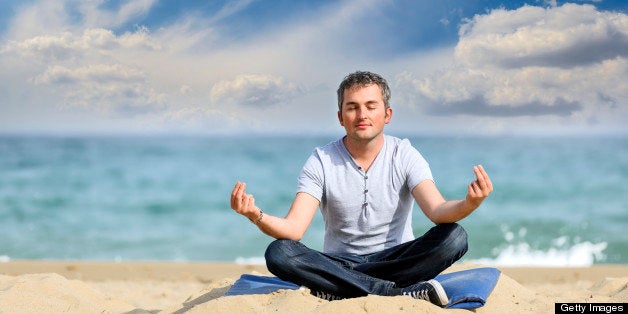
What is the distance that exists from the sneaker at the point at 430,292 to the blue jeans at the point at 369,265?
12cm

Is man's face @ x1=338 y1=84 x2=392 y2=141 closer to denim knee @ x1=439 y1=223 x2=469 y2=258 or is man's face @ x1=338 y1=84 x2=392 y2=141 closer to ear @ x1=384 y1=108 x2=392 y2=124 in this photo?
ear @ x1=384 y1=108 x2=392 y2=124

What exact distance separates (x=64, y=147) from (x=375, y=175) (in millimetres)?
23214

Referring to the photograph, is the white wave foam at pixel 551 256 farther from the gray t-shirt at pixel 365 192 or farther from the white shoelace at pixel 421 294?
the white shoelace at pixel 421 294

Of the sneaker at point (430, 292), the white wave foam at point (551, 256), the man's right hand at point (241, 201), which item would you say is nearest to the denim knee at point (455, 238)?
the sneaker at point (430, 292)

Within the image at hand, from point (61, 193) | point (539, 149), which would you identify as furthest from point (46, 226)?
point (539, 149)

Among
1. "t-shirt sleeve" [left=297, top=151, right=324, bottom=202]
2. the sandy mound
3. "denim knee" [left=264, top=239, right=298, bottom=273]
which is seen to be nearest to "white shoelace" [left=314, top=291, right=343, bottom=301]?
"denim knee" [left=264, top=239, right=298, bottom=273]

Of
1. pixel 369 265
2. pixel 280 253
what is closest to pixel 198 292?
pixel 280 253

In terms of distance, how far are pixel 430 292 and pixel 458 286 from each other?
0.32 meters

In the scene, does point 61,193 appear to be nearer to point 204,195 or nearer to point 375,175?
point 204,195

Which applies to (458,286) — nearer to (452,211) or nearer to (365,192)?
(452,211)

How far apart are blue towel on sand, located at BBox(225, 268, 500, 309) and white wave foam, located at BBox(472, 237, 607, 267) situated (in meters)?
6.79

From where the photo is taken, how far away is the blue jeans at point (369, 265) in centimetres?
373

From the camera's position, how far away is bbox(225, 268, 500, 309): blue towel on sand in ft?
12.2

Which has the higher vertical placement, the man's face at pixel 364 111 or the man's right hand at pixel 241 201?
the man's face at pixel 364 111
